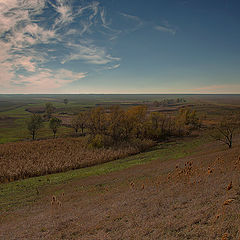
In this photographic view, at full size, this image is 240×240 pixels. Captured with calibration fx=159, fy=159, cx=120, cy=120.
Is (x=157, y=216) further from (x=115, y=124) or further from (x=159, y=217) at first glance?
(x=115, y=124)

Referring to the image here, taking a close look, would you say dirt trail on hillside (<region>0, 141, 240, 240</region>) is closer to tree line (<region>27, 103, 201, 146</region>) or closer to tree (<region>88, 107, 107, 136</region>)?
tree line (<region>27, 103, 201, 146</region>)

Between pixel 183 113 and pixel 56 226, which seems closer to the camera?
pixel 56 226

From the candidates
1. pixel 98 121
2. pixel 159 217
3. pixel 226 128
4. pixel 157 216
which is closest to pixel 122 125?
pixel 98 121

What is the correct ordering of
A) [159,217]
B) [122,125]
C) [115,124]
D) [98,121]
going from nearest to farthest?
[159,217], [115,124], [122,125], [98,121]

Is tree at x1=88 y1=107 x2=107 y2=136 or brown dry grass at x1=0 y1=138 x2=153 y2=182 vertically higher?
tree at x1=88 y1=107 x2=107 y2=136

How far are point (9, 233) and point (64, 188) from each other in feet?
33.6

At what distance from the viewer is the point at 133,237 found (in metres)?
6.89

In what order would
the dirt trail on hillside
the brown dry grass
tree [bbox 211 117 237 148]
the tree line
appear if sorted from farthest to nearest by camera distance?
1. the tree line
2. tree [bbox 211 117 237 148]
3. the brown dry grass
4. the dirt trail on hillside

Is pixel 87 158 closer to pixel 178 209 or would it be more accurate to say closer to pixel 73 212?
pixel 73 212

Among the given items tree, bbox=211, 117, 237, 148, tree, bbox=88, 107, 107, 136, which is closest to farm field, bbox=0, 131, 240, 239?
tree, bbox=211, 117, 237, 148

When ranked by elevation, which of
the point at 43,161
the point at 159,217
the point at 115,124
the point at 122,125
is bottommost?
the point at 43,161

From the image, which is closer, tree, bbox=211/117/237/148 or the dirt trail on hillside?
the dirt trail on hillside

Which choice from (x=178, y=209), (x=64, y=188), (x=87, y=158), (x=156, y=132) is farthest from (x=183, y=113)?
(x=178, y=209)

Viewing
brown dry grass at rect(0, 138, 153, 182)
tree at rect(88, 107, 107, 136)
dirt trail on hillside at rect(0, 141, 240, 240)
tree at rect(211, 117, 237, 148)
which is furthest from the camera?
tree at rect(88, 107, 107, 136)
